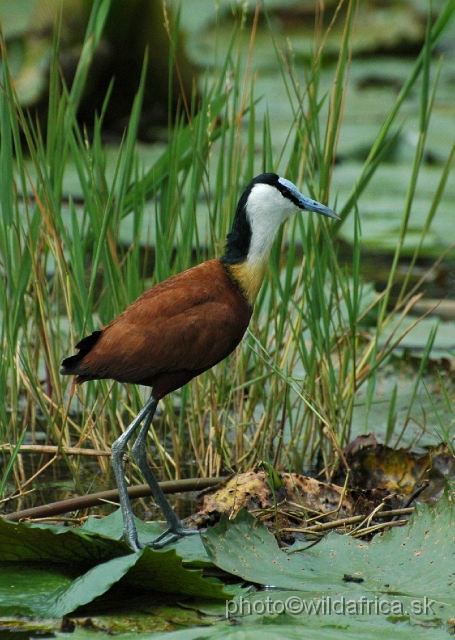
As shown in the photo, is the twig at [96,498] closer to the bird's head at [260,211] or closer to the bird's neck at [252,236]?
the bird's neck at [252,236]

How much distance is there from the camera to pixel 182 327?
3104 mm

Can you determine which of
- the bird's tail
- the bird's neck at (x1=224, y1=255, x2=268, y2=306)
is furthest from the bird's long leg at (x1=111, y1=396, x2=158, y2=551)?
the bird's neck at (x1=224, y1=255, x2=268, y2=306)

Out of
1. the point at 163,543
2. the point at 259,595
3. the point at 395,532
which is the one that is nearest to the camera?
the point at 259,595

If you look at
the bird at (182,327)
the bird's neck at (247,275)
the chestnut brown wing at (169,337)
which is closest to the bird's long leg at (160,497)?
the bird at (182,327)

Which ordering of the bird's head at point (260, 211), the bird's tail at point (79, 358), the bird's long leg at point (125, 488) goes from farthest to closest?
the bird's head at point (260, 211) < the bird's tail at point (79, 358) < the bird's long leg at point (125, 488)

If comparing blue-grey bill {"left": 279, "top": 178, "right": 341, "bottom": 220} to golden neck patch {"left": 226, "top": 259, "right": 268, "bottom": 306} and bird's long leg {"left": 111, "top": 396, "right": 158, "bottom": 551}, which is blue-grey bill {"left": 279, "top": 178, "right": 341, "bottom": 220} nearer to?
golden neck patch {"left": 226, "top": 259, "right": 268, "bottom": 306}

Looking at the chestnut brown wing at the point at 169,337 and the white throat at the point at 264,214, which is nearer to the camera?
the chestnut brown wing at the point at 169,337

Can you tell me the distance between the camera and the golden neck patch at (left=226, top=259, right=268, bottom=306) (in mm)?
3260

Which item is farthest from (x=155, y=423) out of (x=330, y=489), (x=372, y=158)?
(x=372, y=158)

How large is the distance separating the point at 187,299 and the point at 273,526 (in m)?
0.74

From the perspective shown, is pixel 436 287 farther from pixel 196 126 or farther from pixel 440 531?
pixel 440 531

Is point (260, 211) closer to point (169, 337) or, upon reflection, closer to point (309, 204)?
point (309, 204)

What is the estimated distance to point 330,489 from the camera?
340 centimetres

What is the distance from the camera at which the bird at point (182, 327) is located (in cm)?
308
